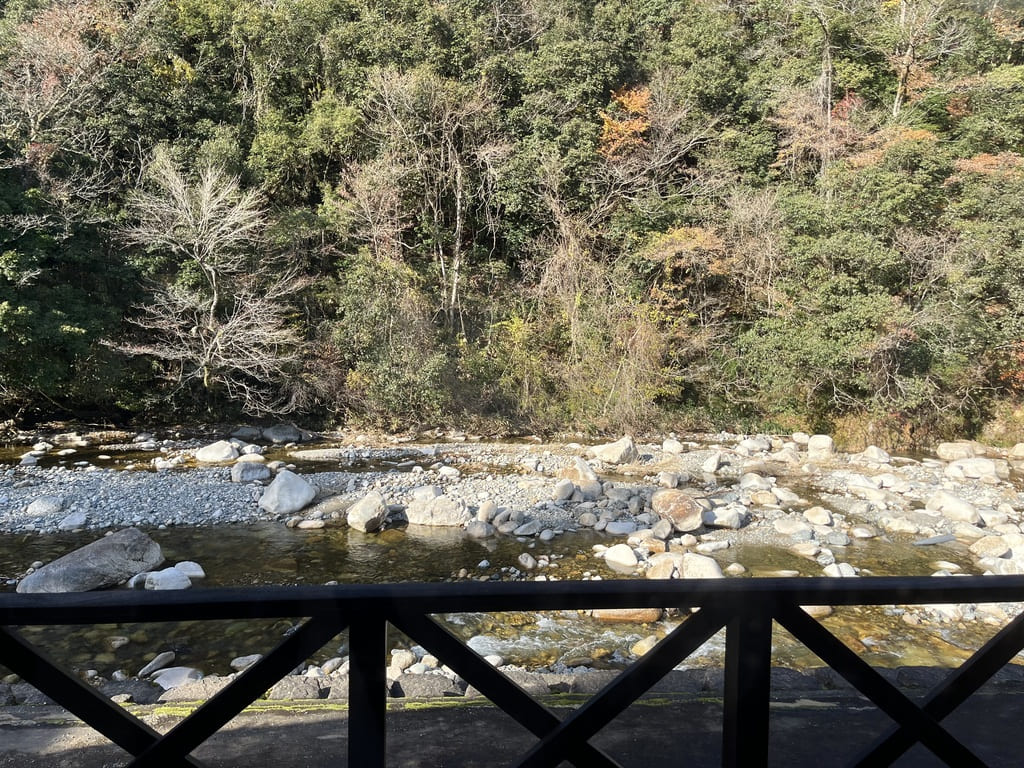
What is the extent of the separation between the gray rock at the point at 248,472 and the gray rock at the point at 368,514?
294 centimetres

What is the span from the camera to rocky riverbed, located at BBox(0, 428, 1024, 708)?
831cm

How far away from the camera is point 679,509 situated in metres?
9.64

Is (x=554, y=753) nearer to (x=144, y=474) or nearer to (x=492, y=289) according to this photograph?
(x=144, y=474)

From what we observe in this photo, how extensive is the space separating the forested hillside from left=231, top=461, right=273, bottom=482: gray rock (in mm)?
3808

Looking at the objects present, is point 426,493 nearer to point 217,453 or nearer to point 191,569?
point 191,569

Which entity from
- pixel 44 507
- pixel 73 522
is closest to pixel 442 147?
pixel 44 507

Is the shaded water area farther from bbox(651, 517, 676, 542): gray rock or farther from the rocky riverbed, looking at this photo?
bbox(651, 517, 676, 542): gray rock

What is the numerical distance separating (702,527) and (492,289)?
36.7 feet

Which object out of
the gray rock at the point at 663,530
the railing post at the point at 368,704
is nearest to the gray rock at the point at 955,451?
the gray rock at the point at 663,530

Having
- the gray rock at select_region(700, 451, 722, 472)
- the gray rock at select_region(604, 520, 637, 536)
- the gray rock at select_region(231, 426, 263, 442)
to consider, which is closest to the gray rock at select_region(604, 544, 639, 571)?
the gray rock at select_region(604, 520, 637, 536)

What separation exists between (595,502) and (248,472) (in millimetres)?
6149

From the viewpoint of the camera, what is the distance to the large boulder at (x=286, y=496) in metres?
10.3

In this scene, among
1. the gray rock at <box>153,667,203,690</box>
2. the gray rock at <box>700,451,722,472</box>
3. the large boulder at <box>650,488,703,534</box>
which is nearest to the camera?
the gray rock at <box>153,667,203,690</box>

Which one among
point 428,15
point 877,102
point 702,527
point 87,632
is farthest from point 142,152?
point 877,102
